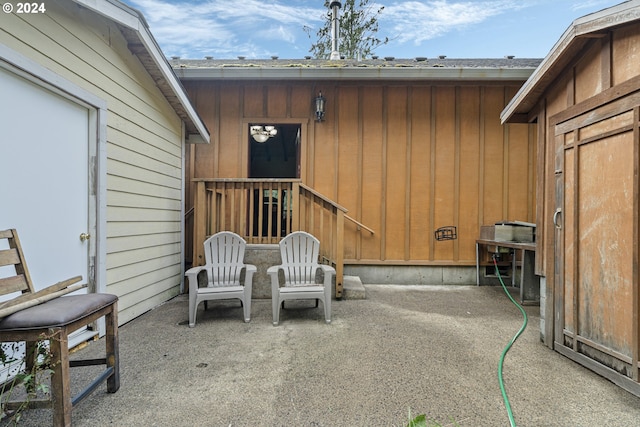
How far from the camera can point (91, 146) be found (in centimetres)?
269

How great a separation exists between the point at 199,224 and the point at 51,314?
8.71 ft

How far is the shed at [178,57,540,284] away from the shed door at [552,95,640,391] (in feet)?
8.07

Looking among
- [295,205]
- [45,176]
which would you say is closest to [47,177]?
[45,176]

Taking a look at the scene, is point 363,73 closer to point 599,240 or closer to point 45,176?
point 599,240

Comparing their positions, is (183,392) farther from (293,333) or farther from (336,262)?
(336,262)

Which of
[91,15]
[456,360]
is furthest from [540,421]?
[91,15]

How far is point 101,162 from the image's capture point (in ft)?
8.98

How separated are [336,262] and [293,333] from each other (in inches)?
54.4

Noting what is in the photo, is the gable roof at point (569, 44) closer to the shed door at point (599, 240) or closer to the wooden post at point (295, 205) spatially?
the shed door at point (599, 240)

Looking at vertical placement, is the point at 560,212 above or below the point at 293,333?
above

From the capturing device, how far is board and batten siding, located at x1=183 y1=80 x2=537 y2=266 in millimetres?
4969

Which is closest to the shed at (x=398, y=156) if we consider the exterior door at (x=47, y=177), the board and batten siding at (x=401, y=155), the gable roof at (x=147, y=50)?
the board and batten siding at (x=401, y=155)

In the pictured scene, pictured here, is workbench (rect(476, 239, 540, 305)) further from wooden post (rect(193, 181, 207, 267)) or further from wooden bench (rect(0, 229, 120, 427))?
wooden bench (rect(0, 229, 120, 427))

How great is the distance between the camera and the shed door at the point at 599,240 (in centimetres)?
193
